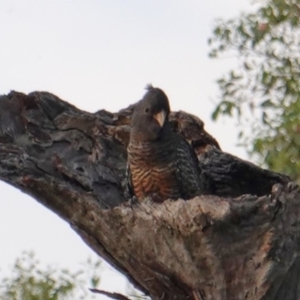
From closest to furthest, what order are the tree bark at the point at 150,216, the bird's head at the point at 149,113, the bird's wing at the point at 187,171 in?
the tree bark at the point at 150,216, the bird's wing at the point at 187,171, the bird's head at the point at 149,113

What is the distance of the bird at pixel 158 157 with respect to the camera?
5098mm

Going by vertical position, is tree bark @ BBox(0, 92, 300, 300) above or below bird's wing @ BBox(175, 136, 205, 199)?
below

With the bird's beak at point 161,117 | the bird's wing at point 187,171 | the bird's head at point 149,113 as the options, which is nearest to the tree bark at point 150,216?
the bird's wing at point 187,171

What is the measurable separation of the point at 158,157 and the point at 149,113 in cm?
31

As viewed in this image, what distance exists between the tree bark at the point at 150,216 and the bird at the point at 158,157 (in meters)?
0.23

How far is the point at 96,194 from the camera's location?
4.26m

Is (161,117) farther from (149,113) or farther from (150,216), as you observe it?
(150,216)

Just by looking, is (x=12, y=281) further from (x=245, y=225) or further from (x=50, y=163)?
(x=245, y=225)

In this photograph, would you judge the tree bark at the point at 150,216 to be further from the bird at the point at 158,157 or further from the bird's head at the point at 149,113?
the bird's head at the point at 149,113

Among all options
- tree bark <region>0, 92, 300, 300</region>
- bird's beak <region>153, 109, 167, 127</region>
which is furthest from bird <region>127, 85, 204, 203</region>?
tree bark <region>0, 92, 300, 300</region>

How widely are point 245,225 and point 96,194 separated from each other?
0.83 metres

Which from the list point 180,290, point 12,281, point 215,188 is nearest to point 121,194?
point 215,188

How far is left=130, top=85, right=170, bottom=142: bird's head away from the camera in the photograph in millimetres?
5199

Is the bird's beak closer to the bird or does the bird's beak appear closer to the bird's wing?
the bird
